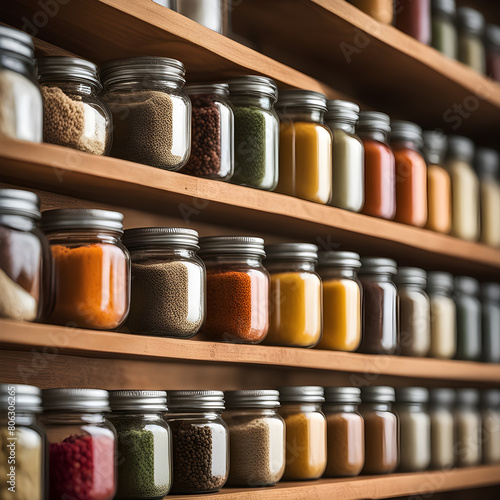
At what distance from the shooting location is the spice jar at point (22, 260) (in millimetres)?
1008

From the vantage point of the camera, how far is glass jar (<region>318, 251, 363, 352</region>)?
1.51m

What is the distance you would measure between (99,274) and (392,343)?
70 cm

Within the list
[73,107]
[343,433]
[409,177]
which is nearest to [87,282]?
[73,107]

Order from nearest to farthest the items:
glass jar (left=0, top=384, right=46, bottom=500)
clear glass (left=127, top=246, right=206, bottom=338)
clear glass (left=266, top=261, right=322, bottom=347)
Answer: glass jar (left=0, top=384, right=46, bottom=500) → clear glass (left=127, top=246, right=206, bottom=338) → clear glass (left=266, top=261, right=322, bottom=347)

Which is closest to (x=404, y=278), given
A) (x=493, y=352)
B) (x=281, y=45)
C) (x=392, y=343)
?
(x=392, y=343)

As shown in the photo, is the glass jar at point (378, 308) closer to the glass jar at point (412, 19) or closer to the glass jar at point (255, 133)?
the glass jar at point (255, 133)

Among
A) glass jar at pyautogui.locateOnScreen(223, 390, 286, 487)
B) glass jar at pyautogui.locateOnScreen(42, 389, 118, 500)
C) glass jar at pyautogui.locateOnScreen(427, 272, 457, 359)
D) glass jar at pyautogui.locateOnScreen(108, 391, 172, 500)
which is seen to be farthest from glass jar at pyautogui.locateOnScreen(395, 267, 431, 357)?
glass jar at pyautogui.locateOnScreen(42, 389, 118, 500)

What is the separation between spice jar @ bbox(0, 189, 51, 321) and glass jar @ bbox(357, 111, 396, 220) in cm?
74

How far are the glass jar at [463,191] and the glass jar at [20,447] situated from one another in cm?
116

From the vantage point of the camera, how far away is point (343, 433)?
1507mm

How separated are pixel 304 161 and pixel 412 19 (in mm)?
525

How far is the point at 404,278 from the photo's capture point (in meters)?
1.73

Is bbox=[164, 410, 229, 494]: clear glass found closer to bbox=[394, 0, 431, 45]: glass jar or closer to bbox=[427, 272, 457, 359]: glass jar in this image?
bbox=[427, 272, 457, 359]: glass jar

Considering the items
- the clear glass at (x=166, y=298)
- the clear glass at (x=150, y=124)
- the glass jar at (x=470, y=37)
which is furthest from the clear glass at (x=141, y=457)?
the glass jar at (x=470, y=37)
